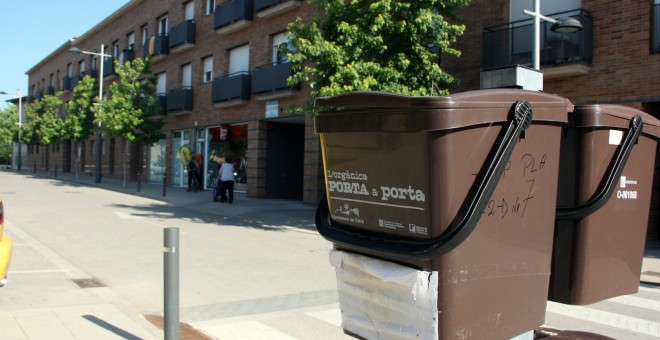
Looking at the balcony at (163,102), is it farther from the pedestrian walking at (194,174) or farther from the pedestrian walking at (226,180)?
the pedestrian walking at (226,180)

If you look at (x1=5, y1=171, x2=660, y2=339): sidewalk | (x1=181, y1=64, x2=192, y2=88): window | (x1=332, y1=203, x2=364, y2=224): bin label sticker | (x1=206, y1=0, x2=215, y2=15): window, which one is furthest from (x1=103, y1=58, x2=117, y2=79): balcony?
(x1=332, y1=203, x2=364, y2=224): bin label sticker

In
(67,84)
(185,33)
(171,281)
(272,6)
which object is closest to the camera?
(171,281)

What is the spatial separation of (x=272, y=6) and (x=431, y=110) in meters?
19.3

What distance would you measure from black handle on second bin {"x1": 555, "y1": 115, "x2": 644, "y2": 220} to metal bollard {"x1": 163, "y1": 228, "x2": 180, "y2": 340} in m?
2.53

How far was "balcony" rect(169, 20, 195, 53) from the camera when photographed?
25.7 metres

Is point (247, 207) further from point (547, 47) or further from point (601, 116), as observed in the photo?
point (601, 116)

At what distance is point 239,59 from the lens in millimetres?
23109

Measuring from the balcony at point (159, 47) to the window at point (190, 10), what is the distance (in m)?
1.71

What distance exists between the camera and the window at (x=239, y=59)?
74.0 ft

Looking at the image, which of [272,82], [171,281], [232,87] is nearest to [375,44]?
[272,82]

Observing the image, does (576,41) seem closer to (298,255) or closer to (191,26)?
(298,255)

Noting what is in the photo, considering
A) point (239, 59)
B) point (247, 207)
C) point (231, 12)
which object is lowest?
point (247, 207)

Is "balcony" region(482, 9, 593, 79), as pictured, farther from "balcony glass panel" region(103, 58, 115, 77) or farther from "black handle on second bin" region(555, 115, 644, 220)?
"balcony glass panel" region(103, 58, 115, 77)

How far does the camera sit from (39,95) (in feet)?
180
